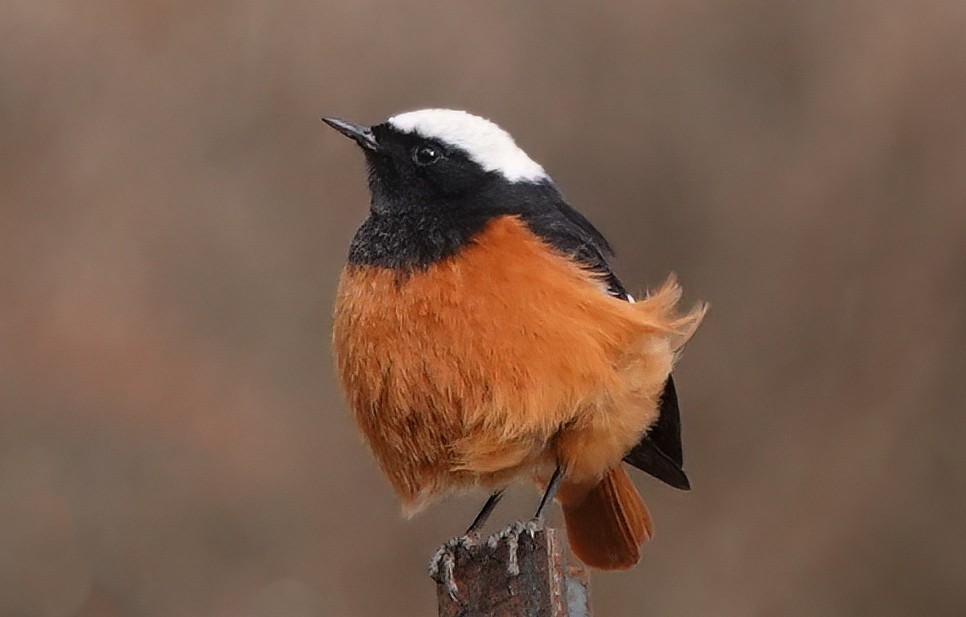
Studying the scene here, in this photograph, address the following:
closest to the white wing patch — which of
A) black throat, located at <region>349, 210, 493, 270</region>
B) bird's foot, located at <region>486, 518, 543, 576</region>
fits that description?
black throat, located at <region>349, 210, 493, 270</region>

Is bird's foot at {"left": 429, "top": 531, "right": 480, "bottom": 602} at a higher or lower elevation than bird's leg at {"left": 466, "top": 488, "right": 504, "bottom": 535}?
lower

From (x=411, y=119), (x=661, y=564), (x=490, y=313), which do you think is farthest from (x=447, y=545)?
(x=661, y=564)

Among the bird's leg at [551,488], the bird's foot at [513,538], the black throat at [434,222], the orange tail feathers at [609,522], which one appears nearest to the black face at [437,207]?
the black throat at [434,222]

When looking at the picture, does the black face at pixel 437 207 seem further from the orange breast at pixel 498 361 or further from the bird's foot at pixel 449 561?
the bird's foot at pixel 449 561

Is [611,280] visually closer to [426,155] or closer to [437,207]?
[437,207]

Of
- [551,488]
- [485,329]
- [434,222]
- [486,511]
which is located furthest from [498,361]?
[486,511]

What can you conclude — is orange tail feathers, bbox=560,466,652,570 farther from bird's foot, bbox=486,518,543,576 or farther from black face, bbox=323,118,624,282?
bird's foot, bbox=486,518,543,576
